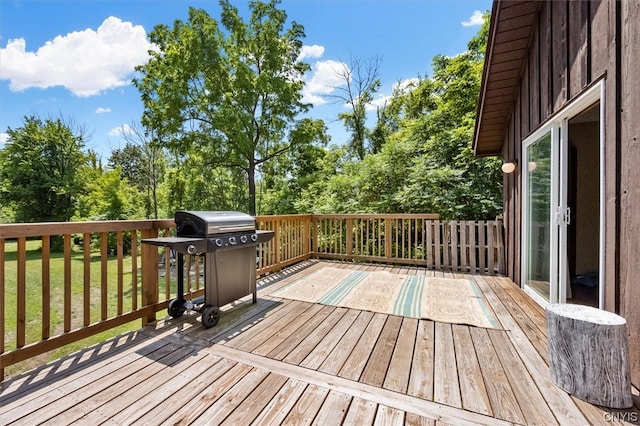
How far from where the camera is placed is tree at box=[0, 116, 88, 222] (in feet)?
42.8

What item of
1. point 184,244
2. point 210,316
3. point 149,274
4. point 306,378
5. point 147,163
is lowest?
point 306,378

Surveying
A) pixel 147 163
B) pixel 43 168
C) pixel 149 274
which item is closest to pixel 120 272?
pixel 149 274

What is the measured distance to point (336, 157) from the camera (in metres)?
12.6

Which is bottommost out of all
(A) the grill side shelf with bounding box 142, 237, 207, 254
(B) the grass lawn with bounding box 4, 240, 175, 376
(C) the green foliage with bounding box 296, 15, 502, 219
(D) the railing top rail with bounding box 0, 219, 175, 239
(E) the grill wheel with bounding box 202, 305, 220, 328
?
(B) the grass lawn with bounding box 4, 240, 175, 376

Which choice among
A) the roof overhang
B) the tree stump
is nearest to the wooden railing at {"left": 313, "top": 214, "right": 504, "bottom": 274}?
the roof overhang

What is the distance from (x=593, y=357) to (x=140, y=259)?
488 centimetres

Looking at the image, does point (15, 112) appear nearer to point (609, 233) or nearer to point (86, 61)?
point (86, 61)

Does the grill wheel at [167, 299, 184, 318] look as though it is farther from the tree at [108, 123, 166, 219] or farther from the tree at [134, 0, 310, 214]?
the tree at [108, 123, 166, 219]

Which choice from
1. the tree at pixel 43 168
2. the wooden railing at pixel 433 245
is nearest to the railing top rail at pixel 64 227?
the wooden railing at pixel 433 245

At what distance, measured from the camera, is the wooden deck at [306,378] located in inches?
58.6

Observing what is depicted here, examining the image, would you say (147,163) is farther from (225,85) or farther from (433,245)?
(433,245)

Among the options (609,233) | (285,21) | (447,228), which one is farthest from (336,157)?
(609,233)

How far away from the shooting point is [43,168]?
44.4 feet

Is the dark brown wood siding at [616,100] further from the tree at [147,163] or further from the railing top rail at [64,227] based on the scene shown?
the tree at [147,163]
